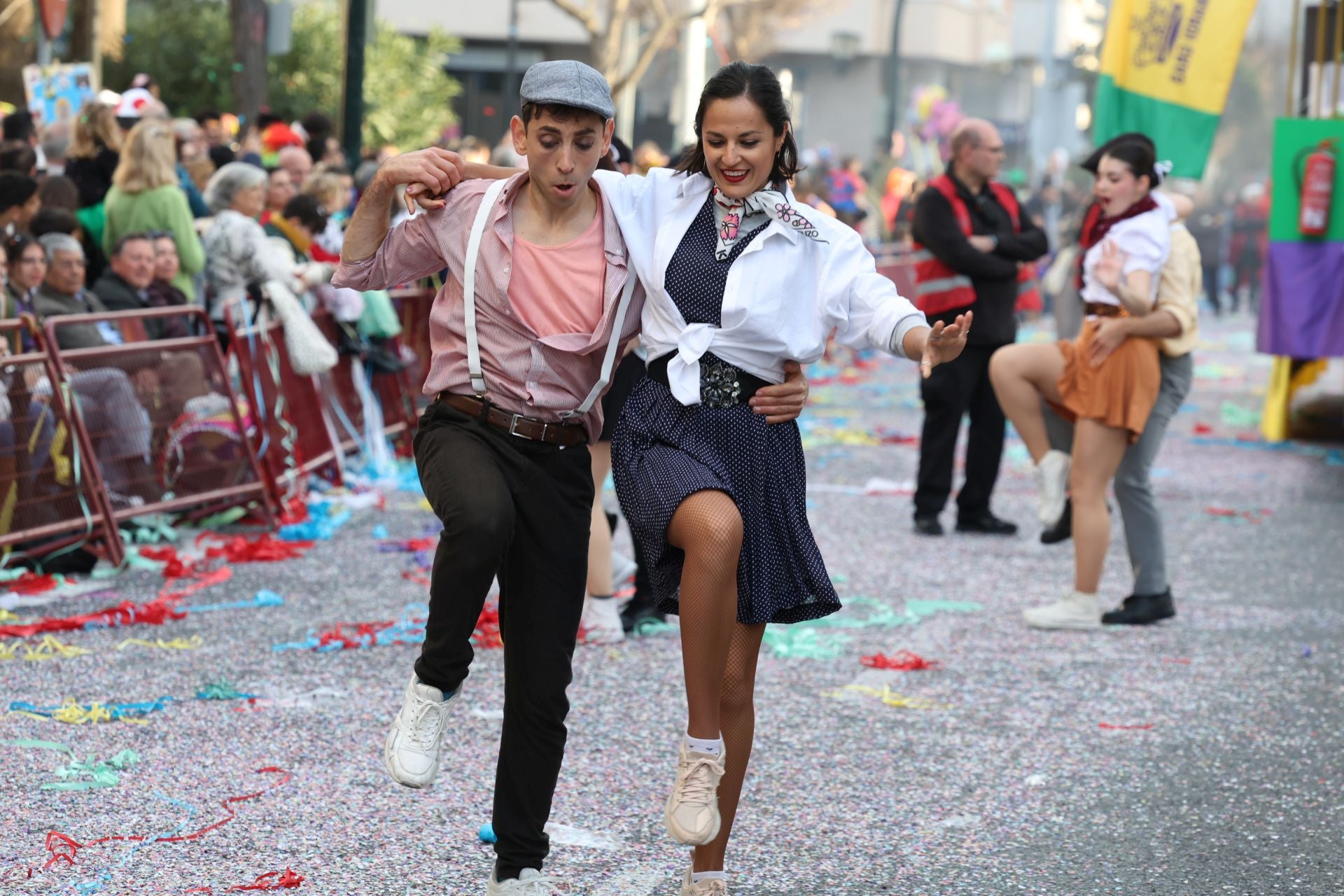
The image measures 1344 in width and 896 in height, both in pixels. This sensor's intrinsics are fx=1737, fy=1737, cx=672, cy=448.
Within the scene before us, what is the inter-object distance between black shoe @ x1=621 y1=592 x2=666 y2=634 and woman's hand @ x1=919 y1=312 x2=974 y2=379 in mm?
3383

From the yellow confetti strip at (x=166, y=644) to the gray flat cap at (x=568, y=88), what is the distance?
3381 millimetres

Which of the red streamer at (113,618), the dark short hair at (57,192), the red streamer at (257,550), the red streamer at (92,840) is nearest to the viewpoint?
the red streamer at (92,840)

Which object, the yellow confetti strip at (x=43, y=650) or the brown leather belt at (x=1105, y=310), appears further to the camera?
the brown leather belt at (x=1105, y=310)

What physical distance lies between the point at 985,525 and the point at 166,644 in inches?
192

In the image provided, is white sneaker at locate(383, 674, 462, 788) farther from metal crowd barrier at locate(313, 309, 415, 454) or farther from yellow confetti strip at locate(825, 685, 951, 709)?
metal crowd barrier at locate(313, 309, 415, 454)

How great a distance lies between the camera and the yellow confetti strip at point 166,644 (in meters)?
6.54

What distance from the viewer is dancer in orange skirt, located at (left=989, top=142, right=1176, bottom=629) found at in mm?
7156

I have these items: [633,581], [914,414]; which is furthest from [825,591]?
[914,414]

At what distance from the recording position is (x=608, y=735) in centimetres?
561

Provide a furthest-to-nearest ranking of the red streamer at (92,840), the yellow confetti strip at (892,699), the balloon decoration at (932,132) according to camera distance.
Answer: the balloon decoration at (932,132) < the yellow confetti strip at (892,699) < the red streamer at (92,840)

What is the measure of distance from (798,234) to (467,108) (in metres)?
44.4

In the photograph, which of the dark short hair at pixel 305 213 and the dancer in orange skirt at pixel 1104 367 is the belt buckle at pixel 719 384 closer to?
the dancer in orange skirt at pixel 1104 367

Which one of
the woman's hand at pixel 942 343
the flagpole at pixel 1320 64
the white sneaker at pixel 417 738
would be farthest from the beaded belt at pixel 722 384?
the flagpole at pixel 1320 64

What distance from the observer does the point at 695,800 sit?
12.6 ft
